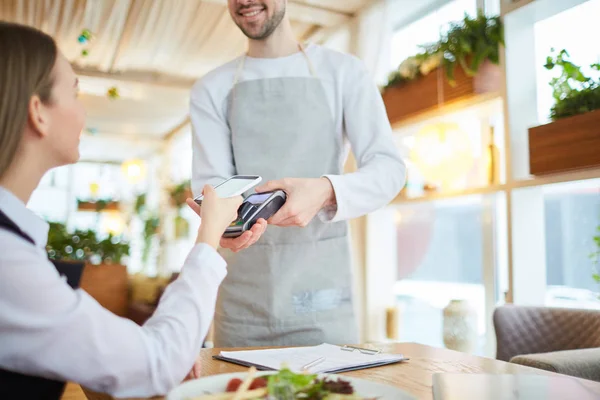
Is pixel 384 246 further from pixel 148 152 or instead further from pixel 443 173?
pixel 148 152

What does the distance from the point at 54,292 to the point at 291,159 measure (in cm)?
99

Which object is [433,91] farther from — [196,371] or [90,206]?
[90,206]

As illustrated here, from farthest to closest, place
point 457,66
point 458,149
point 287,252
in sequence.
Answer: point 457,66
point 458,149
point 287,252

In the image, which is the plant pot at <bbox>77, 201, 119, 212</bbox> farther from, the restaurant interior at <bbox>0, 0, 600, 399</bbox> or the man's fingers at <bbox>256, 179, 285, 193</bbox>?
the man's fingers at <bbox>256, 179, 285, 193</bbox>

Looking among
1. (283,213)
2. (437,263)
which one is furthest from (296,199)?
(437,263)

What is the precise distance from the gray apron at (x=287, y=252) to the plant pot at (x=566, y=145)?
4.44ft

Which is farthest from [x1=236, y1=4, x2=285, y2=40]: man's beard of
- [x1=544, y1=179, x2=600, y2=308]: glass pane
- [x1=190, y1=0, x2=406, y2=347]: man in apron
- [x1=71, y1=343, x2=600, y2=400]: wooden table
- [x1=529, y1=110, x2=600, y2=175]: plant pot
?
[x1=544, y1=179, x2=600, y2=308]: glass pane

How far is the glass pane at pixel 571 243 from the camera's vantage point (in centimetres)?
305

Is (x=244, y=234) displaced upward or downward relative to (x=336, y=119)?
downward

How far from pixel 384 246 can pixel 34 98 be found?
4.05 meters

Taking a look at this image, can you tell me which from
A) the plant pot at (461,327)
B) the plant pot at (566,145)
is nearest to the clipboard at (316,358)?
the plant pot at (566,145)

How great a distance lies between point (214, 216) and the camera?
95 centimetres

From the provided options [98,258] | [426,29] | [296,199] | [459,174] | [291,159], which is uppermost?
[426,29]

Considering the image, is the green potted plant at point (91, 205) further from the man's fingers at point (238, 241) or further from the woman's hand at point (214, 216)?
the woman's hand at point (214, 216)
